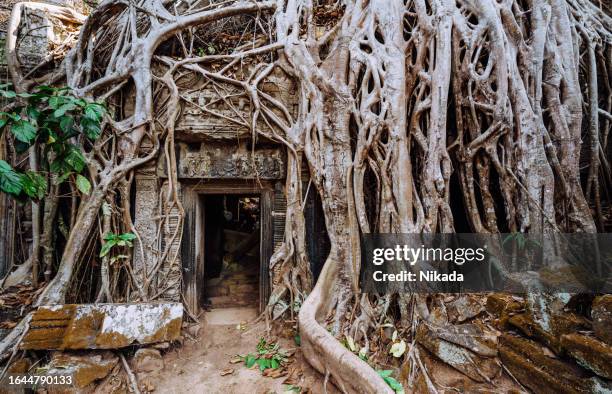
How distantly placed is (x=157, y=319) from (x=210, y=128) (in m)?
1.88

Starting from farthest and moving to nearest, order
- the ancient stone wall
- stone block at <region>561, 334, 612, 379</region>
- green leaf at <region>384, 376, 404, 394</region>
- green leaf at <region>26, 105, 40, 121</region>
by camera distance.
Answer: the ancient stone wall < green leaf at <region>26, 105, 40, 121</region> < green leaf at <region>384, 376, 404, 394</region> < stone block at <region>561, 334, 612, 379</region>

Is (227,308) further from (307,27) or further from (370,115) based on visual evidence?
(307,27)

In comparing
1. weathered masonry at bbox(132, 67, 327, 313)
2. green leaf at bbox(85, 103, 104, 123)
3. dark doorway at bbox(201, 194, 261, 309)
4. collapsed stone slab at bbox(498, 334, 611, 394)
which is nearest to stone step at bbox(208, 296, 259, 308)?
dark doorway at bbox(201, 194, 261, 309)

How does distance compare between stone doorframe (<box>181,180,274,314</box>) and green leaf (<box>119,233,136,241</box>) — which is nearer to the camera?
green leaf (<box>119,233,136,241</box>)

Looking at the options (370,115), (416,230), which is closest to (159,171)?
(370,115)

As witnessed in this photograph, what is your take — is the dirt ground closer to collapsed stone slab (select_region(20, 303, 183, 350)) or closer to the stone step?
collapsed stone slab (select_region(20, 303, 183, 350))

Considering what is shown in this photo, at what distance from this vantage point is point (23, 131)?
6.31 feet

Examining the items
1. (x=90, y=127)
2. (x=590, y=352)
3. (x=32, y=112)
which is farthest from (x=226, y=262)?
(x=590, y=352)

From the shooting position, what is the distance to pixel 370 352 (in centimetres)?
219

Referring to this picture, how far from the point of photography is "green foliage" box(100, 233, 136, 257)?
2778 mm

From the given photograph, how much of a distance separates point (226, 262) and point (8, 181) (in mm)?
3246

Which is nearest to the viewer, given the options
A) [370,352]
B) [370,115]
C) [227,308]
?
[370,352]

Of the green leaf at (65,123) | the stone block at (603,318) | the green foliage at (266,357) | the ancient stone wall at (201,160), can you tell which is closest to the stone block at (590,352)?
the stone block at (603,318)

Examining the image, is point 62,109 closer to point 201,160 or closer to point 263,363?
point 201,160
